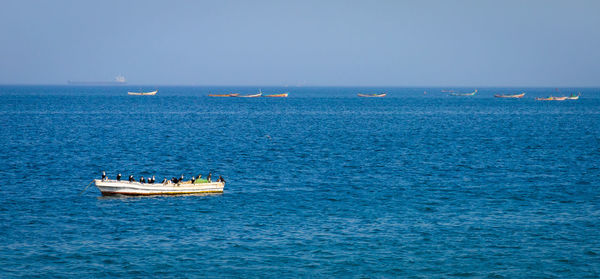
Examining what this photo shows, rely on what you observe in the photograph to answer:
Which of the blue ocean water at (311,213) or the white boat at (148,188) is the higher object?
the white boat at (148,188)

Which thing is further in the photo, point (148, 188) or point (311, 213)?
point (148, 188)

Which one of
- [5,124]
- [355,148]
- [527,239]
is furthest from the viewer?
[5,124]

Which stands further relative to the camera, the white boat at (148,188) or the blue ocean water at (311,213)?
the white boat at (148,188)

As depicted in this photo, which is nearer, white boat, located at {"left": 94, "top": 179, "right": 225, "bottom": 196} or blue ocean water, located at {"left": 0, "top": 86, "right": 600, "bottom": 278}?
blue ocean water, located at {"left": 0, "top": 86, "right": 600, "bottom": 278}

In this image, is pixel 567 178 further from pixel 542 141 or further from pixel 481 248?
pixel 542 141

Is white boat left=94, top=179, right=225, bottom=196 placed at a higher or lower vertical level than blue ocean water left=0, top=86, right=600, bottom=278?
higher

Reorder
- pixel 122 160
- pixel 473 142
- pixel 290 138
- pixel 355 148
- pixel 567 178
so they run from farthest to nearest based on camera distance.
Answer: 1. pixel 290 138
2. pixel 473 142
3. pixel 355 148
4. pixel 122 160
5. pixel 567 178

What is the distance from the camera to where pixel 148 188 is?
61938mm

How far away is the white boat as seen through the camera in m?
61.4

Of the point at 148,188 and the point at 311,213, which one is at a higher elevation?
the point at 148,188

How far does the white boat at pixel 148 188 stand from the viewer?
2418 inches

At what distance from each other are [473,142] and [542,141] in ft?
43.0

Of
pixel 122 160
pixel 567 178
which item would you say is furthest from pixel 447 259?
pixel 122 160

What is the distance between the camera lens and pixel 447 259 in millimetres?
42125
